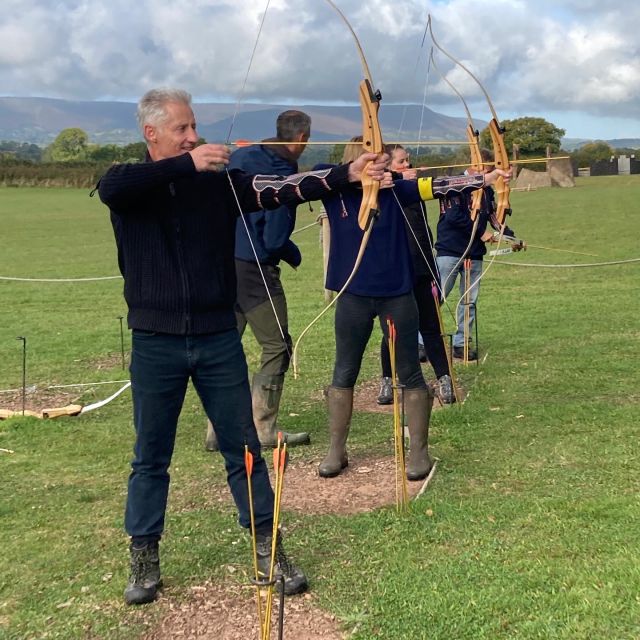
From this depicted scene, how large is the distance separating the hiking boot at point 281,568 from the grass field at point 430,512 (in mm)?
89

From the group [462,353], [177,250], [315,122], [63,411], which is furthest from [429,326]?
[177,250]

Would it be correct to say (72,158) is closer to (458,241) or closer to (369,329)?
(458,241)

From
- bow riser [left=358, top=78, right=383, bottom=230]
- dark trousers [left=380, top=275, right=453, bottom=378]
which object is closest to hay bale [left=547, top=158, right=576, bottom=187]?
dark trousers [left=380, top=275, right=453, bottom=378]

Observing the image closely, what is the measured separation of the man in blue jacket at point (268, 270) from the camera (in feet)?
14.3

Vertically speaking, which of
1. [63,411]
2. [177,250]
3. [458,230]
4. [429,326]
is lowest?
[63,411]

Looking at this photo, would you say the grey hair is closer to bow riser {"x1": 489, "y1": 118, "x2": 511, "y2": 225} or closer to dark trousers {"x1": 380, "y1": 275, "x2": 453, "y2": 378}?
bow riser {"x1": 489, "y1": 118, "x2": 511, "y2": 225}

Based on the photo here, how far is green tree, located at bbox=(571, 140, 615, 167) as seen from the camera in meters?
59.2

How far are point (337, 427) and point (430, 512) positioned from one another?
34.2 inches

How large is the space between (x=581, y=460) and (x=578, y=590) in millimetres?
1550

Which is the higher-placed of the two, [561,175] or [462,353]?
[561,175]

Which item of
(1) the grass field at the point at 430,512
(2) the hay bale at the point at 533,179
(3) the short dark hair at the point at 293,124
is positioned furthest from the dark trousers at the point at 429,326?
(2) the hay bale at the point at 533,179

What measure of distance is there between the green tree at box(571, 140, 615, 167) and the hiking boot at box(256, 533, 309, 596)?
192 feet

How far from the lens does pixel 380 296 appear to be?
4.21 m

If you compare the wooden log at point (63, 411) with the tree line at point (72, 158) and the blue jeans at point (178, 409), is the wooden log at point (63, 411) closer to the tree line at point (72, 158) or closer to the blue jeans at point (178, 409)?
the blue jeans at point (178, 409)
